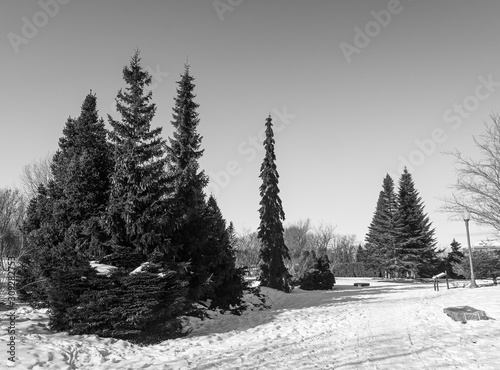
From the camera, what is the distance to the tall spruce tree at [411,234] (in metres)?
44.4

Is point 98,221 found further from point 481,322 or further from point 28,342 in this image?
point 481,322

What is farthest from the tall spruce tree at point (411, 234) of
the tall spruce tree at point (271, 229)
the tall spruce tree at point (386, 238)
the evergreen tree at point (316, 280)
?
the tall spruce tree at point (271, 229)

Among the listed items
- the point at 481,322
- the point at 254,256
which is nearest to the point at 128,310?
the point at 481,322

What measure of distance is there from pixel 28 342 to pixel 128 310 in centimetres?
226

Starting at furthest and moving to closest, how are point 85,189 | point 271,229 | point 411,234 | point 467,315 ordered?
point 411,234 < point 271,229 < point 85,189 < point 467,315

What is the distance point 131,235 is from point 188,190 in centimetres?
390

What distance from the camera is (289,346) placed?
839cm

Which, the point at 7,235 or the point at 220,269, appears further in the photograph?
the point at 7,235

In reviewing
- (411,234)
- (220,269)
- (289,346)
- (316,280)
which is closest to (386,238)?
(411,234)

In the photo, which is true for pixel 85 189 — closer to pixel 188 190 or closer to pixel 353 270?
pixel 188 190

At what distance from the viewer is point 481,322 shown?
9695 millimetres

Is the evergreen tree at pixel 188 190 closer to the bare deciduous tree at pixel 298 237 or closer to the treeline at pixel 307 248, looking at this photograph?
the treeline at pixel 307 248

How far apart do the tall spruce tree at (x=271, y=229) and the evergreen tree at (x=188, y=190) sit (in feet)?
39.2

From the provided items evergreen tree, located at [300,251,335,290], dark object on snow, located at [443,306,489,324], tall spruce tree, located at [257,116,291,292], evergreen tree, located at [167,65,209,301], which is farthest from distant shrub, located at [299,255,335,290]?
dark object on snow, located at [443,306,489,324]
